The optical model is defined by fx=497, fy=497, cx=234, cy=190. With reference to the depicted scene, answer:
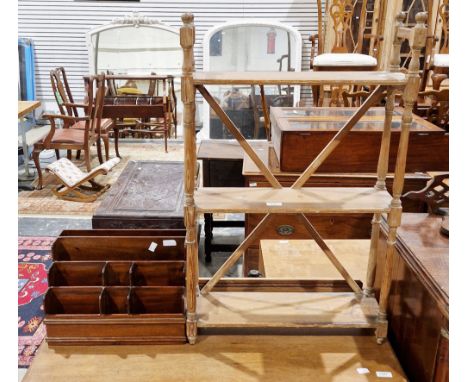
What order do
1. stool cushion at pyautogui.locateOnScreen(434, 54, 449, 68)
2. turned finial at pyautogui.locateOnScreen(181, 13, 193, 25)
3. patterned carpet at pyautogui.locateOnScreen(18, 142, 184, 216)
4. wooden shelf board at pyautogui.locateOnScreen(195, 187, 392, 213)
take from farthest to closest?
patterned carpet at pyautogui.locateOnScreen(18, 142, 184, 216) < stool cushion at pyautogui.locateOnScreen(434, 54, 449, 68) < wooden shelf board at pyautogui.locateOnScreen(195, 187, 392, 213) < turned finial at pyautogui.locateOnScreen(181, 13, 193, 25)

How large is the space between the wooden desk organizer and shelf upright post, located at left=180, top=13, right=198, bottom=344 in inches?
2.3

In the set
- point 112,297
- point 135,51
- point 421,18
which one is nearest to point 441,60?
point 421,18

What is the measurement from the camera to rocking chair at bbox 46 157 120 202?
5.09 metres

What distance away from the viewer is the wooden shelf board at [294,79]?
1425mm

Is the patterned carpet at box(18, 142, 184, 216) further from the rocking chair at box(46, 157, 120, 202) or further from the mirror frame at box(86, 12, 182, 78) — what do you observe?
the mirror frame at box(86, 12, 182, 78)

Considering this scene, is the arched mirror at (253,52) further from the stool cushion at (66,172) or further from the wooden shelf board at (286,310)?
the wooden shelf board at (286,310)

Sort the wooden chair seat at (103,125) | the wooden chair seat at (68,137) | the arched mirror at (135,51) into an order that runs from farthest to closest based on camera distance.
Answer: the arched mirror at (135,51)
the wooden chair seat at (103,125)
the wooden chair seat at (68,137)

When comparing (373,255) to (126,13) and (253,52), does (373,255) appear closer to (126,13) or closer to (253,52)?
(253,52)

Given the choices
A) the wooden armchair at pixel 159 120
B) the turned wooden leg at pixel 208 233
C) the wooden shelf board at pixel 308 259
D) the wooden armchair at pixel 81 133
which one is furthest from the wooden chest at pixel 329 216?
the wooden armchair at pixel 159 120

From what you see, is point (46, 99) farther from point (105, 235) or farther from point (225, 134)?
point (105, 235)

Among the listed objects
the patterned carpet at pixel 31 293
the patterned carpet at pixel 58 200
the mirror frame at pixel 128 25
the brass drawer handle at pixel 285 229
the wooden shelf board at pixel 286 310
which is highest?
the mirror frame at pixel 128 25

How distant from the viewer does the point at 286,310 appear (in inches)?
69.0

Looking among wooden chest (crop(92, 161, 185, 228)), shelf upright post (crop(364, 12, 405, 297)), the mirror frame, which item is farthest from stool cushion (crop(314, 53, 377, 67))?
the mirror frame

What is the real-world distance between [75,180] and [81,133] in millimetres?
1038
